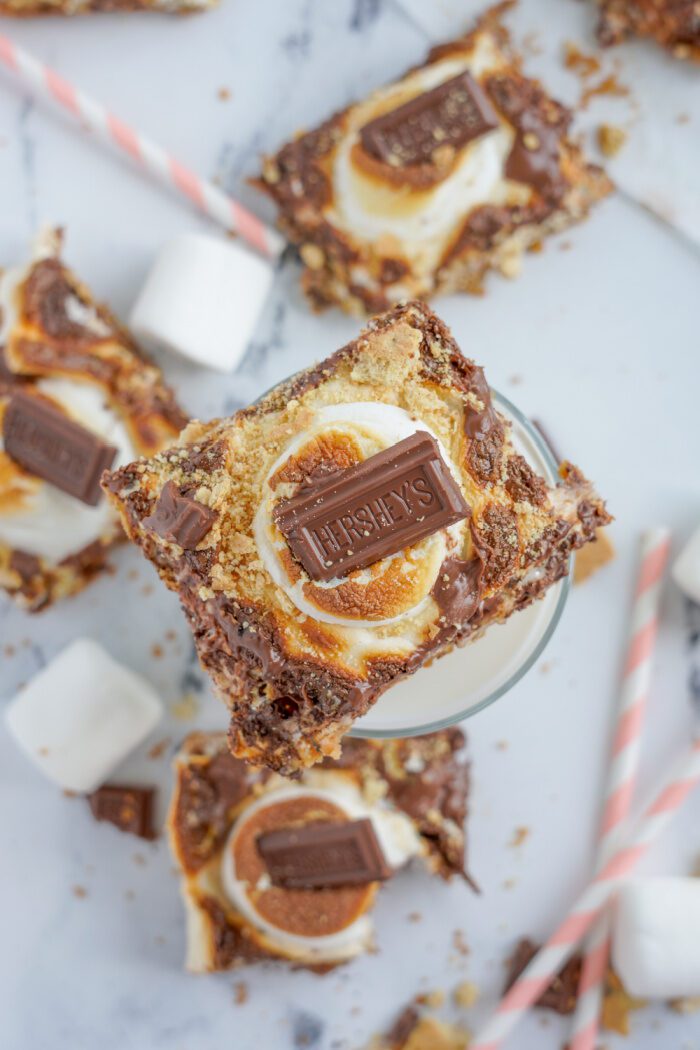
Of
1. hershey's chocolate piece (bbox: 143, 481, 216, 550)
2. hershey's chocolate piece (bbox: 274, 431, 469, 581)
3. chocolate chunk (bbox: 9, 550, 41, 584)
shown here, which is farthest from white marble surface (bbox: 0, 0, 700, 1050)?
hershey's chocolate piece (bbox: 274, 431, 469, 581)

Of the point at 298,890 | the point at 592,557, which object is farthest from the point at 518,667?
the point at 298,890

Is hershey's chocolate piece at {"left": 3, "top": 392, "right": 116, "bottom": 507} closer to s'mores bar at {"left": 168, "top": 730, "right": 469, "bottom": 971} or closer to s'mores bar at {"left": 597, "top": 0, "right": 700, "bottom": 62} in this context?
s'mores bar at {"left": 168, "top": 730, "right": 469, "bottom": 971}

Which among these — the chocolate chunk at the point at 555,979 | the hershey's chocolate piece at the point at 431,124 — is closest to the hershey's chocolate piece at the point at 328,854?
the chocolate chunk at the point at 555,979

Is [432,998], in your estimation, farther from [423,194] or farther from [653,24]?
[653,24]

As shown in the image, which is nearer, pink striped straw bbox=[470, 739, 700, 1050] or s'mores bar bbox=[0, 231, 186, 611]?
s'mores bar bbox=[0, 231, 186, 611]

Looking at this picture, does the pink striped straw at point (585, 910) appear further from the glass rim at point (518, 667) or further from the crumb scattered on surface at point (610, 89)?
the crumb scattered on surface at point (610, 89)

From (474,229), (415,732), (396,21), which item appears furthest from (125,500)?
(396,21)
